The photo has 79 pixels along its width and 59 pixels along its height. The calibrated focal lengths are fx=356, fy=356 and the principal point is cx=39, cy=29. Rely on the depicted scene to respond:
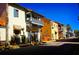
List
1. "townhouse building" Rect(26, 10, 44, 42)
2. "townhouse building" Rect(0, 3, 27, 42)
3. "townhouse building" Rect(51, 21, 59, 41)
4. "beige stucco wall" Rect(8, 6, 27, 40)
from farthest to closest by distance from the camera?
"townhouse building" Rect(51, 21, 59, 41) → "townhouse building" Rect(26, 10, 44, 42) → "beige stucco wall" Rect(8, 6, 27, 40) → "townhouse building" Rect(0, 3, 27, 42)

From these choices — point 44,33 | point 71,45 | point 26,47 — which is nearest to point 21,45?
point 26,47

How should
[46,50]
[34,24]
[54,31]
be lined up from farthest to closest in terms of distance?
[54,31], [34,24], [46,50]

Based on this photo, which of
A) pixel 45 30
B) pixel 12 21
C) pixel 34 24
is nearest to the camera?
pixel 12 21

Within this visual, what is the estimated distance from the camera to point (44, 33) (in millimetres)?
11367

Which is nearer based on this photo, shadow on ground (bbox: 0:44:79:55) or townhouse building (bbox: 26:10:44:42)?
shadow on ground (bbox: 0:44:79:55)

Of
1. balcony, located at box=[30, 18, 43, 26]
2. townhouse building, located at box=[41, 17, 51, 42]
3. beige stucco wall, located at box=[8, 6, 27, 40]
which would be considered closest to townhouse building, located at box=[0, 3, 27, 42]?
beige stucco wall, located at box=[8, 6, 27, 40]

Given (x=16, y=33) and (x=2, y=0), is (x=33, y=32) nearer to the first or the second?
(x=16, y=33)

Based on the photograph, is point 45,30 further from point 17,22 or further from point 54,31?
point 17,22

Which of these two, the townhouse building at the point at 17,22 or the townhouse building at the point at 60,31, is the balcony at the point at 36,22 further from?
the townhouse building at the point at 60,31

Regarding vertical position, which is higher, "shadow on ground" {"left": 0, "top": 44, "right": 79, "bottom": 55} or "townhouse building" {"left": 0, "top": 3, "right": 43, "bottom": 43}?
"townhouse building" {"left": 0, "top": 3, "right": 43, "bottom": 43}

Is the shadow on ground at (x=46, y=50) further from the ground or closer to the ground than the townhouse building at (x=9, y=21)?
closer to the ground

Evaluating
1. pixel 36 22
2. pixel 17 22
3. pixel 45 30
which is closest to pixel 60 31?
pixel 45 30

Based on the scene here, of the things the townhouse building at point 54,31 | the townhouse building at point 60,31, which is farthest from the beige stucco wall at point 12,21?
the townhouse building at point 60,31

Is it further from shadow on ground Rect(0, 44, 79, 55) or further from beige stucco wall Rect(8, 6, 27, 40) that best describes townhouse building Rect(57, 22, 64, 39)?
beige stucco wall Rect(8, 6, 27, 40)
